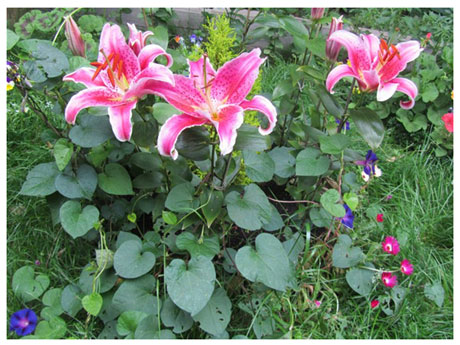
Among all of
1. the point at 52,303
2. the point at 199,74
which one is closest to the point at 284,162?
the point at 199,74

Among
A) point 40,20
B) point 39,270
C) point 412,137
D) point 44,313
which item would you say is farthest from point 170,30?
point 44,313

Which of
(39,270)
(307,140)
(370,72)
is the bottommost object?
(39,270)

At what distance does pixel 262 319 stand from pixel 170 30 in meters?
2.26

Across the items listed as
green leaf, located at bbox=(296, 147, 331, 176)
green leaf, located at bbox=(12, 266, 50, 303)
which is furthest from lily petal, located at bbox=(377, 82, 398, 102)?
green leaf, located at bbox=(12, 266, 50, 303)

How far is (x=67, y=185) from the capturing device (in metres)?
1.30

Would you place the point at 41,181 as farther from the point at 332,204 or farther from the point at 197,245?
the point at 332,204

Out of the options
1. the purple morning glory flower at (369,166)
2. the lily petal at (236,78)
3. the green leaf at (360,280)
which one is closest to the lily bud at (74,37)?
the lily petal at (236,78)

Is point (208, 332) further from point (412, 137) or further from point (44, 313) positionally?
point (412, 137)

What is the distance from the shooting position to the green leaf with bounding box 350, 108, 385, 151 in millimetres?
1175

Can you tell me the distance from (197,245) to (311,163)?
1.49ft

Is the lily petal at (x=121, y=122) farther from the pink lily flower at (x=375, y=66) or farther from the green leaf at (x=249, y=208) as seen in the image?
the pink lily flower at (x=375, y=66)

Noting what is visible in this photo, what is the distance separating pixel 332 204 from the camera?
1.28 m

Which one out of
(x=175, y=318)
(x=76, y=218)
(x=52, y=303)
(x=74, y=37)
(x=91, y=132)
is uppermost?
(x=74, y=37)

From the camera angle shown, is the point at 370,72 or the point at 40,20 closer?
the point at 370,72
